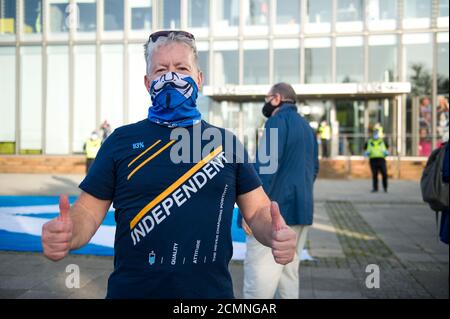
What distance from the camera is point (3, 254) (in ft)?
6.12

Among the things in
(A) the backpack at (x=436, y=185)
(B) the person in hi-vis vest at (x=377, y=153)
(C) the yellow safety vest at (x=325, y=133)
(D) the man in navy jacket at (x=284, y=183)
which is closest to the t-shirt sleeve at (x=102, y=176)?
(D) the man in navy jacket at (x=284, y=183)

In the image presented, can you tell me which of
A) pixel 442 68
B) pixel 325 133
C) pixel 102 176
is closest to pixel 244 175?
pixel 102 176

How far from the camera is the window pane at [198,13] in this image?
6.33ft

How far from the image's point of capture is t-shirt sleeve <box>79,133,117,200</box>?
165 centimetres

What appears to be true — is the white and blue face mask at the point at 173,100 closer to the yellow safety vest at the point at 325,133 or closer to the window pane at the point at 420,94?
the yellow safety vest at the point at 325,133

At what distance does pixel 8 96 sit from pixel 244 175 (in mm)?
1003

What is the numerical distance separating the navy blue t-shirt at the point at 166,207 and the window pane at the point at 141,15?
479 mm

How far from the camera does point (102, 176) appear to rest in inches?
65.0

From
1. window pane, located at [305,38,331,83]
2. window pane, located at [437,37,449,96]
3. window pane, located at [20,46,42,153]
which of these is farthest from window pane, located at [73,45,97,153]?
window pane, located at [437,37,449,96]

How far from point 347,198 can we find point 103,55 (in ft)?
34.3

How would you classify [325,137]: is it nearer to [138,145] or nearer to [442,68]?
[442,68]

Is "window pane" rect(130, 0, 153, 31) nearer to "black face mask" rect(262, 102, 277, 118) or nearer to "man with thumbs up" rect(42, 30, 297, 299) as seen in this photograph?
"man with thumbs up" rect(42, 30, 297, 299)

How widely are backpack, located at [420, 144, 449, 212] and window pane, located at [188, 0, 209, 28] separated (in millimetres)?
2660

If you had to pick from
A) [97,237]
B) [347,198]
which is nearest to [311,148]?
[97,237]
